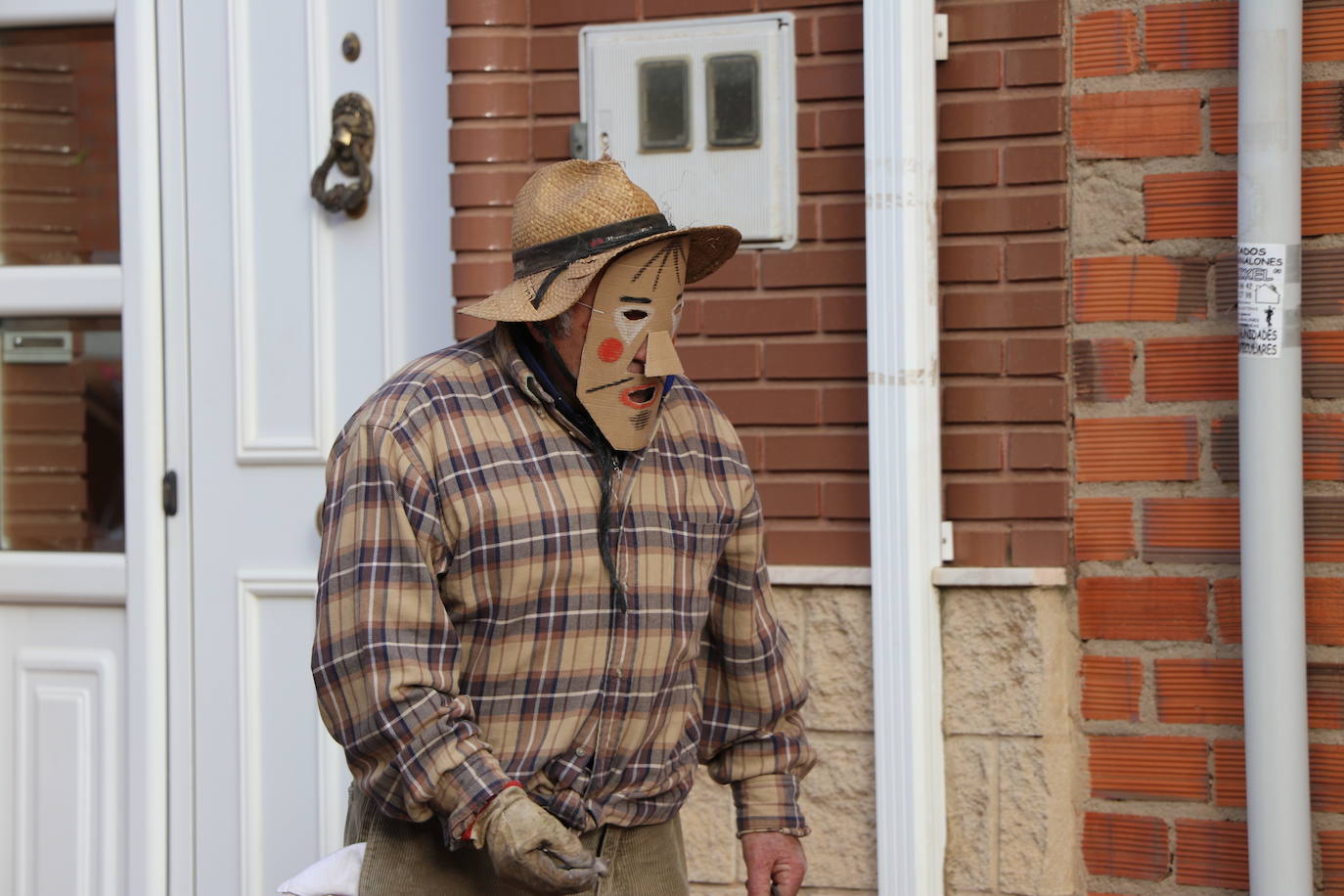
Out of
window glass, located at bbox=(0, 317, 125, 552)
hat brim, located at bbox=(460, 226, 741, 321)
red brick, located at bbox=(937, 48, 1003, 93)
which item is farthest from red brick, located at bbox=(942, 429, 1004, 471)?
window glass, located at bbox=(0, 317, 125, 552)

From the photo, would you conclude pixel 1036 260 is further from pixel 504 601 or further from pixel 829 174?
pixel 504 601

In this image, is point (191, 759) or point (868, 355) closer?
point (868, 355)

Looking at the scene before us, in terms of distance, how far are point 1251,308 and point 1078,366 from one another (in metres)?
0.37

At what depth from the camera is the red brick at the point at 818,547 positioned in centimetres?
338

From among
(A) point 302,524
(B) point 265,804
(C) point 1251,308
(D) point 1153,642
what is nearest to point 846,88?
(C) point 1251,308

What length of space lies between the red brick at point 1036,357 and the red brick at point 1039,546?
33 cm

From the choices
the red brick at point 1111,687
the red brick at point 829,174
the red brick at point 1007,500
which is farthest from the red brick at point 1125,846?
the red brick at point 829,174

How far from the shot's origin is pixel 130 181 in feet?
12.3

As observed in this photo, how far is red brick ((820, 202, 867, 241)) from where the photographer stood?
3.38m

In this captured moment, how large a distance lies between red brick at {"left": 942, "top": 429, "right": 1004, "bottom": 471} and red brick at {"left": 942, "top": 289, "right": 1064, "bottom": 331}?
236 mm

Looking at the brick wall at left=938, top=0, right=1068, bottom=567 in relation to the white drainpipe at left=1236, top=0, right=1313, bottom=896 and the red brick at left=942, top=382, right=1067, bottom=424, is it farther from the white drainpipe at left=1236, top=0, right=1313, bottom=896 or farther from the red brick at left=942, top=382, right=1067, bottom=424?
the white drainpipe at left=1236, top=0, right=1313, bottom=896

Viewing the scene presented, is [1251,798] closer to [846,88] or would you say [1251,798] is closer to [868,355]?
[868,355]

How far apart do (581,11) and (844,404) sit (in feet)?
3.53

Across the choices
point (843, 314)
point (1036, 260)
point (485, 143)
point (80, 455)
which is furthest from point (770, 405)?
point (80, 455)
